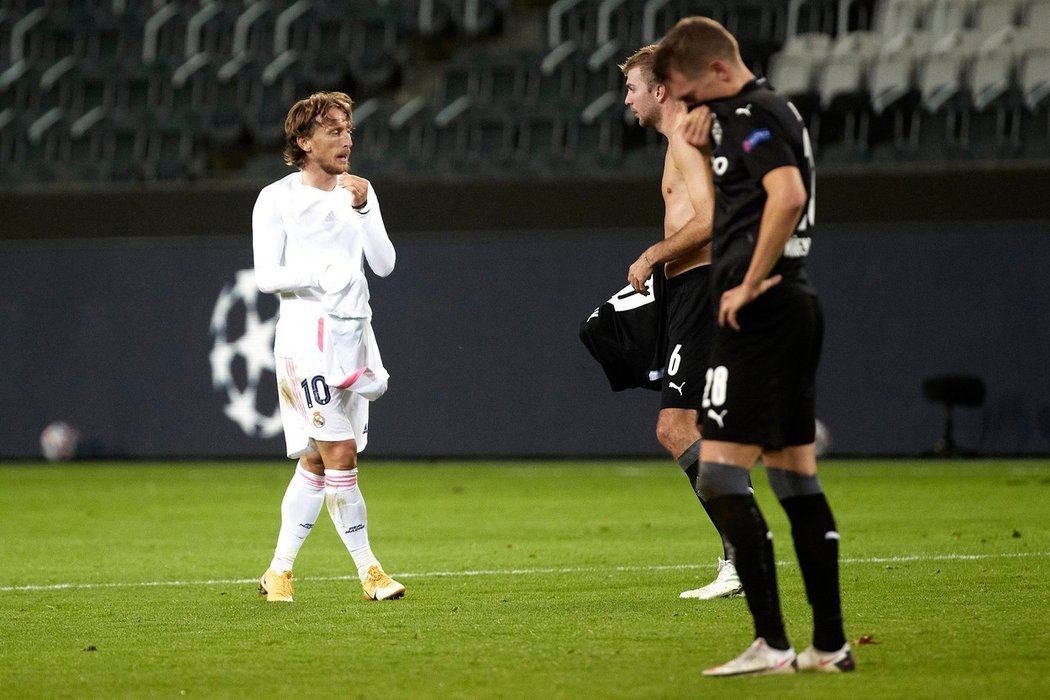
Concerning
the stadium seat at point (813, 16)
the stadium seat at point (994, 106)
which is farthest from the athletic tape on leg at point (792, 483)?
the stadium seat at point (813, 16)

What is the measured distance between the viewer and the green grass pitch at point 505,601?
5.00 metres

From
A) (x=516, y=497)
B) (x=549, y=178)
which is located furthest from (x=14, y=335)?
(x=516, y=497)

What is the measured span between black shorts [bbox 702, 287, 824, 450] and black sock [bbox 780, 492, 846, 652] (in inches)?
10.8

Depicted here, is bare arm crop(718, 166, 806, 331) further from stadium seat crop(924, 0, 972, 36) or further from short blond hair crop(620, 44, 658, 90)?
stadium seat crop(924, 0, 972, 36)

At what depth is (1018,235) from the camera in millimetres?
16828

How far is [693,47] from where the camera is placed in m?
4.97

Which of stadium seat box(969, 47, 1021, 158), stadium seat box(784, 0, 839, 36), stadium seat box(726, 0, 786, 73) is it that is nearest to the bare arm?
stadium seat box(969, 47, 1021, 158)

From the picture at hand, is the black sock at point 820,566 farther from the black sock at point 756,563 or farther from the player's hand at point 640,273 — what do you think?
the player's hand at point 640,273

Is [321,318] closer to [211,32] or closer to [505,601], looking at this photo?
[505,601]

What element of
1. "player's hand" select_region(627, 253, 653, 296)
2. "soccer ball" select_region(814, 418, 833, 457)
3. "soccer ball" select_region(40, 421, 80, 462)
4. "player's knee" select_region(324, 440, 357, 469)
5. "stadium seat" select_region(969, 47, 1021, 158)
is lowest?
"soccer ball" select_region(40, 421, 80, 462)

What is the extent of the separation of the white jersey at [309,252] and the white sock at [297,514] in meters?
0.58

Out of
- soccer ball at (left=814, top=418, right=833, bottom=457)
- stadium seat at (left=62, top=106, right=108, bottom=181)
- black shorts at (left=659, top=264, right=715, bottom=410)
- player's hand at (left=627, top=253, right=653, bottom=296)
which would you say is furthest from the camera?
stadium seat at (left=62, top=106, right=108, bottom=181)

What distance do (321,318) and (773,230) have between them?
2.98 metres

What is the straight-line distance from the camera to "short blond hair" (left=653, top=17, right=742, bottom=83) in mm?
4973
